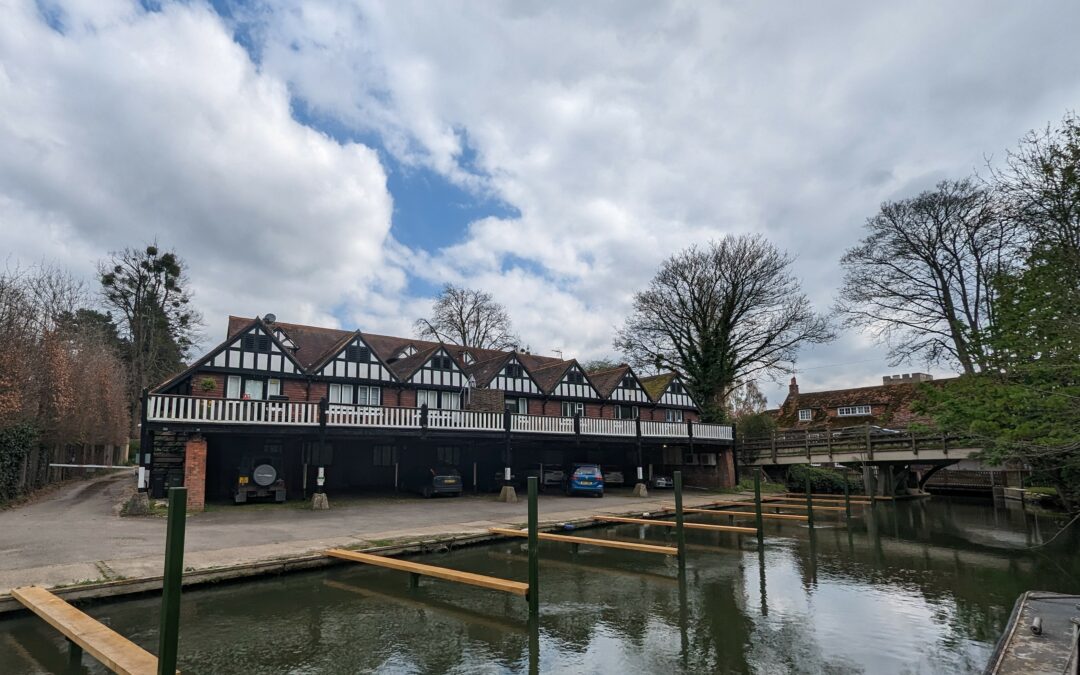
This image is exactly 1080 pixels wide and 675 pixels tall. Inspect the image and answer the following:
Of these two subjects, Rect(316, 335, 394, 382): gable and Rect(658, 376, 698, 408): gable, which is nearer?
Rect(316, 335, 394, 382): gable

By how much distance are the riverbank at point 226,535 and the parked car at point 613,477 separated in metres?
7.36

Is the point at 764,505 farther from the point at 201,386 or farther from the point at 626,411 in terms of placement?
the point at 201,386

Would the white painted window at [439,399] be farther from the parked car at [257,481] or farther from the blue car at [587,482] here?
the parked car at [257,481]

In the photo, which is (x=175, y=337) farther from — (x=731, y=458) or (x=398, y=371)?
(x=731, y=458)

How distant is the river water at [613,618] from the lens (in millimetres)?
7539

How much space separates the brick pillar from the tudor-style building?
32 mm

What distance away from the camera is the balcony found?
715 inches

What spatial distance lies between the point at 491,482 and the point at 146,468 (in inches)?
595

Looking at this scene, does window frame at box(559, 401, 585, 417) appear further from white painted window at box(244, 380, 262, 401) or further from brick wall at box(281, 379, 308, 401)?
white painted window at box(244, 380, 262, 401)

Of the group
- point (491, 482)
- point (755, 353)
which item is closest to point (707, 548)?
point (491, 482)

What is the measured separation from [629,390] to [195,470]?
23862 millimetres

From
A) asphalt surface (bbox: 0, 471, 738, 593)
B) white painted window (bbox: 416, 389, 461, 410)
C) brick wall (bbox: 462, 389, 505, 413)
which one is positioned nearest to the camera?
asphalt surface (bbox: 0, 471, 738, 593)

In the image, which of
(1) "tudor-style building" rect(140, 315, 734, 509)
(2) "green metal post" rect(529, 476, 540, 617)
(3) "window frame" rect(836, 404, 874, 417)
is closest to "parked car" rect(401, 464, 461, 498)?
(1) "tudor-style building" rect(140, 315, 734, 509)

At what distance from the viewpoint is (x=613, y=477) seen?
104 ft
